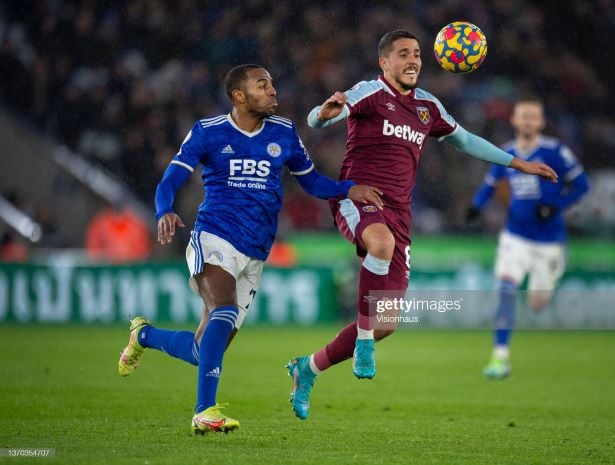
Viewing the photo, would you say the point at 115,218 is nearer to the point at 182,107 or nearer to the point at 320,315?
the point at 182,107

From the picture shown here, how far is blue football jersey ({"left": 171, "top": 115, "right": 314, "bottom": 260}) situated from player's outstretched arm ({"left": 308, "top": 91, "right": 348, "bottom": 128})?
26cm

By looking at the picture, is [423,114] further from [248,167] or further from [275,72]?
[275,72]

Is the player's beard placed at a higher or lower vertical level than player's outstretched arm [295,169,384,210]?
higher

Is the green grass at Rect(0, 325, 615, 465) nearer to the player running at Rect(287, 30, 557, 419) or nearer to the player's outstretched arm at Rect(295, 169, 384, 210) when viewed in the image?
the player running at Rect(287, 30, 557, 419)

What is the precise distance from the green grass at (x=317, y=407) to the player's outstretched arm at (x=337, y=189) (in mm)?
1454

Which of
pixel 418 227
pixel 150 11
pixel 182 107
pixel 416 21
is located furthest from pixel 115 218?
pixel 416 21

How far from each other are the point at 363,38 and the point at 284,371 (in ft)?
27.3

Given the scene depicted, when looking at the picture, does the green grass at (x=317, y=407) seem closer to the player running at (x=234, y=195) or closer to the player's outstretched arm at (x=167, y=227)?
the player running at (x=234, y=195)

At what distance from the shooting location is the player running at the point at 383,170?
6.93 meters

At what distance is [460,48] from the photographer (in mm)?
7172

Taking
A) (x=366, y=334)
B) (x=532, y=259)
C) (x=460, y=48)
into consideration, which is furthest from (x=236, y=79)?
(x=532, y=259)

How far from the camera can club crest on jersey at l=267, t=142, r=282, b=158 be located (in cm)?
664

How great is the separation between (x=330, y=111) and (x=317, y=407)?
2570 millimetres

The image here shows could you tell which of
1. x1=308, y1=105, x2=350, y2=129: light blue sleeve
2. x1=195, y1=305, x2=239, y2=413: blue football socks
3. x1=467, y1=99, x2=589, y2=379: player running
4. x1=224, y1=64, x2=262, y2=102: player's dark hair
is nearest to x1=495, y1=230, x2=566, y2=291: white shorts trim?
x1=467, y1=99, x2=589, y2=379: player running
